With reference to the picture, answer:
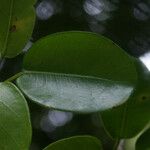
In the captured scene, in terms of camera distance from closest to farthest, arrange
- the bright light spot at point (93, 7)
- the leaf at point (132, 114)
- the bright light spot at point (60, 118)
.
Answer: the leaf at point (132, 114), the bright light spot at point (93, 7), the bright light spot at point (60, 118)

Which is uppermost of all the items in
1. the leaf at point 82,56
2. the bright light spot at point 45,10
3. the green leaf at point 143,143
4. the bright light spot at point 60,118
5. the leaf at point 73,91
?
the leaf at point 82,56

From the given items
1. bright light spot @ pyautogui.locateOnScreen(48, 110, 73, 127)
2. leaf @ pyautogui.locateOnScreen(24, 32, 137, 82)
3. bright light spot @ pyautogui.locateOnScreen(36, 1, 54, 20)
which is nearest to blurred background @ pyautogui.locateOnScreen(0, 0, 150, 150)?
bright light spot @ pyautogui.locateOnScreen(36, 1, 54, 20)

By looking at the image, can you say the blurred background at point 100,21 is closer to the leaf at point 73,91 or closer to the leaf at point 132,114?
the leaf at point 132,114

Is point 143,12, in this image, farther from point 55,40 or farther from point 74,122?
point 55,40

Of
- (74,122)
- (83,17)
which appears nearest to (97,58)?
(83,17)

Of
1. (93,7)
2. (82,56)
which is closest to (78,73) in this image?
(82,56)

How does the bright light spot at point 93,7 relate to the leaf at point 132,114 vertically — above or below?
below

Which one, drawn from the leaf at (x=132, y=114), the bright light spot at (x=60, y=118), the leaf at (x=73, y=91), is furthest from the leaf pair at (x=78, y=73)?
the bright light spot at (x=60, y=118)
